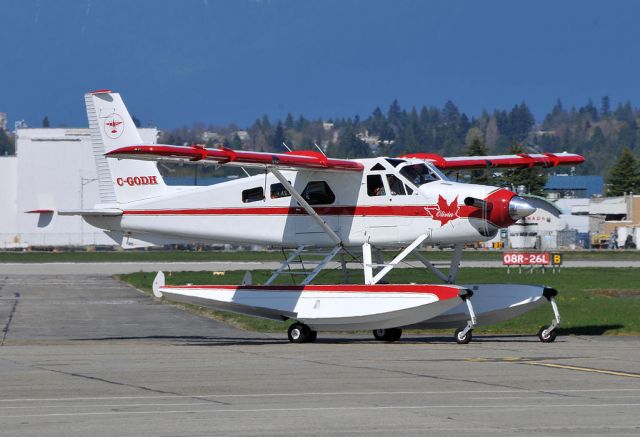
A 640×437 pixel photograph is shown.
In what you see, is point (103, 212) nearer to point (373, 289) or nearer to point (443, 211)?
point (373, 289)

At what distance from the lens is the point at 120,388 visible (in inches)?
545

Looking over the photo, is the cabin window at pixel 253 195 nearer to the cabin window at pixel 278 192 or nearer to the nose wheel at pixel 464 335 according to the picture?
the cabin window at pixel 278 192

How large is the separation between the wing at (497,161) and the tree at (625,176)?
107826 millimetres

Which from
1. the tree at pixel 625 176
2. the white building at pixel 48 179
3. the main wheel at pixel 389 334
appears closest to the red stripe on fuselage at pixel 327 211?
the main wheel at pixel 389 334

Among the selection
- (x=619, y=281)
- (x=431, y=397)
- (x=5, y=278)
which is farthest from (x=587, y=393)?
(x=5, y=278)

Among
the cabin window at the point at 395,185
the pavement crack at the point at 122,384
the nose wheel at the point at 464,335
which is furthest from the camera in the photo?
the cabin window at the point at 395,185

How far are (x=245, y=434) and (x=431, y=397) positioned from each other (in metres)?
3.09

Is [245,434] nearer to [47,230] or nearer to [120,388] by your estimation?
[120,388]

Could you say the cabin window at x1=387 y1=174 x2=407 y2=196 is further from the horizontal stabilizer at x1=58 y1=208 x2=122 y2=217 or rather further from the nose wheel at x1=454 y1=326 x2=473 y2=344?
the horizontal stabilizer at x1=58 y1=208 x2=122 y2=217

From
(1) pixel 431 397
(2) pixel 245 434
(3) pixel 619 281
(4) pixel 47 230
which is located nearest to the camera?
(2) pixel 245 434

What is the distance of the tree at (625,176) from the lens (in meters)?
130

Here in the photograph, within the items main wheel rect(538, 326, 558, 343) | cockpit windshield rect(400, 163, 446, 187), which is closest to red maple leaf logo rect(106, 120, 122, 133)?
cockpit windshield rect(400, 163, 446, 187)

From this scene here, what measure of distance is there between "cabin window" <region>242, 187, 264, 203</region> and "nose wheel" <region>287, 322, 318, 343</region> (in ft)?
9.63

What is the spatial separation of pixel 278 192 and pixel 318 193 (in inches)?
35.6
